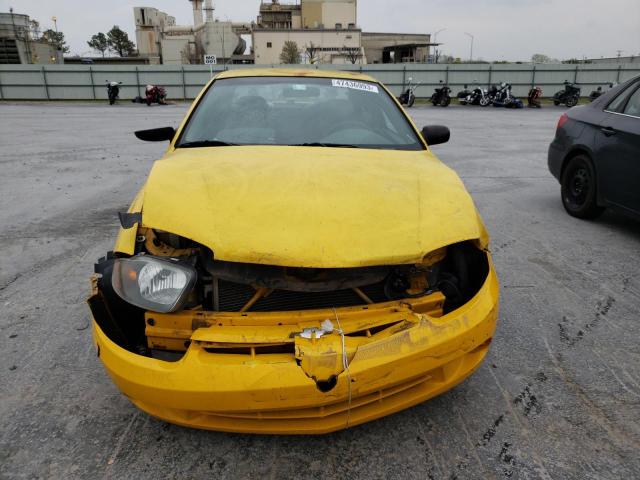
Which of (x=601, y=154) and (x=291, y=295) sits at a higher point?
(x=601, y=154)

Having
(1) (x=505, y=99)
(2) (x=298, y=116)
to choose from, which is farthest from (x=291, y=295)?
(1) (x=505, y=99)

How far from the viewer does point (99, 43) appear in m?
92.2

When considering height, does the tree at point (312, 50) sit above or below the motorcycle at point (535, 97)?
above

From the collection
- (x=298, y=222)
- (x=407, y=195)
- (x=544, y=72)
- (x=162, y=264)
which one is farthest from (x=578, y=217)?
(x=544, y=72)

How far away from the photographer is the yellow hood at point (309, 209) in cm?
192

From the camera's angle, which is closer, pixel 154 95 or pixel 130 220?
pixel 130 220

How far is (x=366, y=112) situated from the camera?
354 cm

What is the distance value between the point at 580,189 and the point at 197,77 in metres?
27.2

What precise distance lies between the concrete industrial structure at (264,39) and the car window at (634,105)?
61.6 m

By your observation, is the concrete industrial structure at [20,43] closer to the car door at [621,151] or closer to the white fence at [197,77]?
the white fence at [197,77]

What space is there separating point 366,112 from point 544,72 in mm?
29041

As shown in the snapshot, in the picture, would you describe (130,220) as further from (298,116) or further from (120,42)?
(120,42)

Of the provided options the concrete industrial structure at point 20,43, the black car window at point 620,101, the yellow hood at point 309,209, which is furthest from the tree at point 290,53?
the yellow hood at point 309,209

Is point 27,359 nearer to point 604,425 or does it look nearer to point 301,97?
point 301,97
